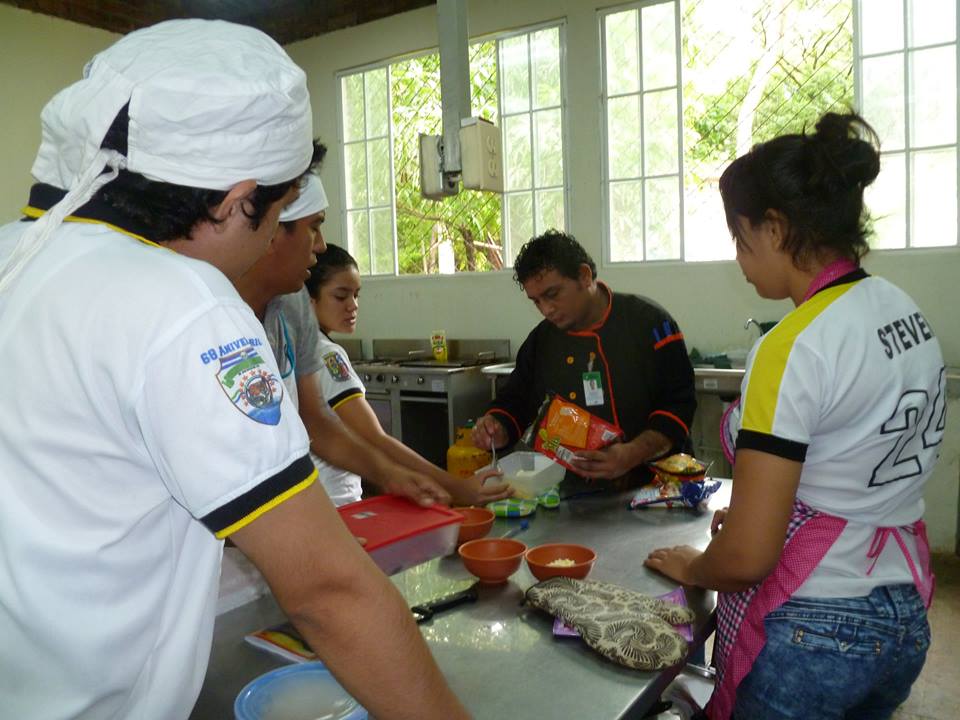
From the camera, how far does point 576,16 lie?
4402 millimetres

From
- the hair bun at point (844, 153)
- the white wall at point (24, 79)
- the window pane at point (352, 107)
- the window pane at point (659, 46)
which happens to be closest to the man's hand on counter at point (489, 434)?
the hair bun at point (844, 153)

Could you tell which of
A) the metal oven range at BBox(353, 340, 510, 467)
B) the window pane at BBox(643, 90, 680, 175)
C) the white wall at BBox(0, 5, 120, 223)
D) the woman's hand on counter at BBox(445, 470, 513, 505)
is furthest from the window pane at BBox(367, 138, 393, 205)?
the woman's hand on counter at BBox(445, 470, 513, 505)

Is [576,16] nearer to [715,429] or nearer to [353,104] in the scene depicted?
[353,104]

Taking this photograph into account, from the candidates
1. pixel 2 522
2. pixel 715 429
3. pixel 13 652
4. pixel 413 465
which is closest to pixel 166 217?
pixel 2 522

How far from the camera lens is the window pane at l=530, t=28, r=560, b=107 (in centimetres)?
456

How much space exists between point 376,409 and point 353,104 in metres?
2.30

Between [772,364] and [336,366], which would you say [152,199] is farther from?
[336,366]

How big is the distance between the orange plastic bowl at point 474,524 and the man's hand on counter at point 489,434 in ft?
2.54

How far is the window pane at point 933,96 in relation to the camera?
3.57 meters

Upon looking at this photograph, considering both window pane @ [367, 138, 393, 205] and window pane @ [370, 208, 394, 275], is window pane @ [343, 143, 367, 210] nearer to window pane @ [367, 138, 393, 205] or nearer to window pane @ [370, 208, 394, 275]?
window pane @ [367, 138, 393, 205]

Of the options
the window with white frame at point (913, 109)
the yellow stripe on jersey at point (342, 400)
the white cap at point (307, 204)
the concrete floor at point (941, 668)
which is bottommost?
the concrete floor at point (941, 668)

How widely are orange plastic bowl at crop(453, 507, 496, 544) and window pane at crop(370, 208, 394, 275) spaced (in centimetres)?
388

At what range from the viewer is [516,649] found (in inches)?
45.3

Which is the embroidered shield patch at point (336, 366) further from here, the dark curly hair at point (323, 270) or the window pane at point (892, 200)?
the window pane at point (892, 200)
